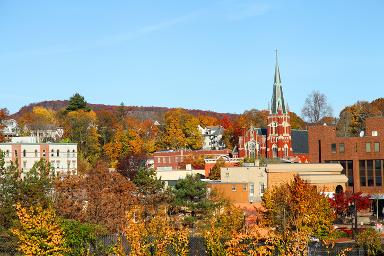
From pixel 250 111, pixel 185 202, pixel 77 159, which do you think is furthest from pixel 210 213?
pixel 250 111

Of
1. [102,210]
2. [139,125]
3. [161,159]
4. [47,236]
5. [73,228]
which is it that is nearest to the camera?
[47,236]

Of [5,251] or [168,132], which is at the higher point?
[168,132]

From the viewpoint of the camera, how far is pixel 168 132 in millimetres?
145250

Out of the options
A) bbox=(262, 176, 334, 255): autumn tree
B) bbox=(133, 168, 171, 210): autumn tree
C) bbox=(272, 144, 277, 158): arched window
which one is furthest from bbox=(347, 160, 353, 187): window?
bbox=(272, 144, 277, 158): arched window

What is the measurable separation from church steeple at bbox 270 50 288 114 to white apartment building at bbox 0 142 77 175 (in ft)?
128

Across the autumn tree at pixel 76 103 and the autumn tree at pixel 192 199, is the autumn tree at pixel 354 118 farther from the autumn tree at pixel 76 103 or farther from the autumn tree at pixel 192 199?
the autumn tree at pixel 192 199

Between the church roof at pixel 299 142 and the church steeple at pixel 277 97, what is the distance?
190 inches

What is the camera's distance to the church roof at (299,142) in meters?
128

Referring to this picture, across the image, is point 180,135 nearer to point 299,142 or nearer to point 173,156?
point 173,156

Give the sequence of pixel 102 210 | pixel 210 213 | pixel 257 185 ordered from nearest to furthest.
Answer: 1. pixel 102 210
2. pixel 210 213
3. pixel 257 185

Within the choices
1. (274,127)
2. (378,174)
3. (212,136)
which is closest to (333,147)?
(378,174)

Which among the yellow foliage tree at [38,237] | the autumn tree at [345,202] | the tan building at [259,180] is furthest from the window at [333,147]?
the yellow foliage tree at [38,237]

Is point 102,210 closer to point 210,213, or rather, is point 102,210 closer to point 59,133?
point 210,213

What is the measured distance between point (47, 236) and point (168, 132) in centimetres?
11613
